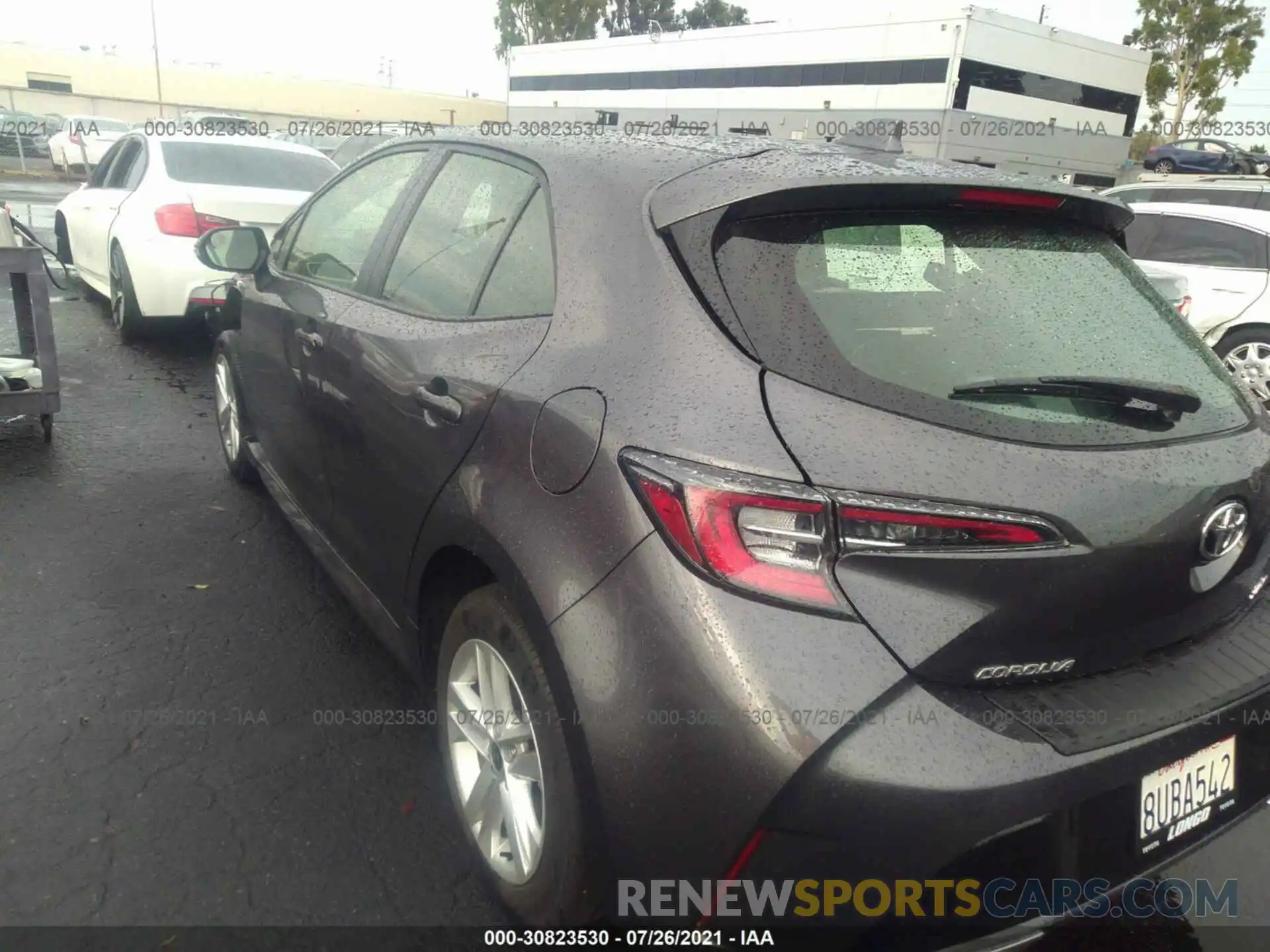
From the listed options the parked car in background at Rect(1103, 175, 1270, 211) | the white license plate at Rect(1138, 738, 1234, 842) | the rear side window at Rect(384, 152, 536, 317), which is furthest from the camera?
the parked car in background at Rect(1103, 175, 1270, 211)

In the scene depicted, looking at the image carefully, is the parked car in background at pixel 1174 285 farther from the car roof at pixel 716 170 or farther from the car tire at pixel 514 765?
the car tire at pixel 514 765

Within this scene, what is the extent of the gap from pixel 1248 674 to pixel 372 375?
2.14 metres

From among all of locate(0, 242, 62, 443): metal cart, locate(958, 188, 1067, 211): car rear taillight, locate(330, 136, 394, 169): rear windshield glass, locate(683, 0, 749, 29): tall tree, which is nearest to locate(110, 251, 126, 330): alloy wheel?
locate(0, 242, 62, 443): metal cart

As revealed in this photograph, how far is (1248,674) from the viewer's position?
1893mm

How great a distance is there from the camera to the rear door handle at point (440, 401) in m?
2.19

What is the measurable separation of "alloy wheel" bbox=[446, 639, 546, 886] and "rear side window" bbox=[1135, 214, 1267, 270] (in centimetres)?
783

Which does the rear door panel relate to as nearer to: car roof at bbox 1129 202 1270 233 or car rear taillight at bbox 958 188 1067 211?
car rear taillight at bbox 958 188 1067 211

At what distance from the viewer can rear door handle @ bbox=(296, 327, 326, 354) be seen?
298cm

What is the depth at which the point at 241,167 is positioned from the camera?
7305 millimetres

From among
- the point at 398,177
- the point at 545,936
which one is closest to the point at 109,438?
the point at 398,177

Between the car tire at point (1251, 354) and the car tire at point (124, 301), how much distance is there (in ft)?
26.7

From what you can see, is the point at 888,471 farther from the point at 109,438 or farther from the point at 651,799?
the point at 109,438

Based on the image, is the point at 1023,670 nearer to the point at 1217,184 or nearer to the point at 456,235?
the point at 456,235

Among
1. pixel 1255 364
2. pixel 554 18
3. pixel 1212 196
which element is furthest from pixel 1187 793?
pixel 554 18
